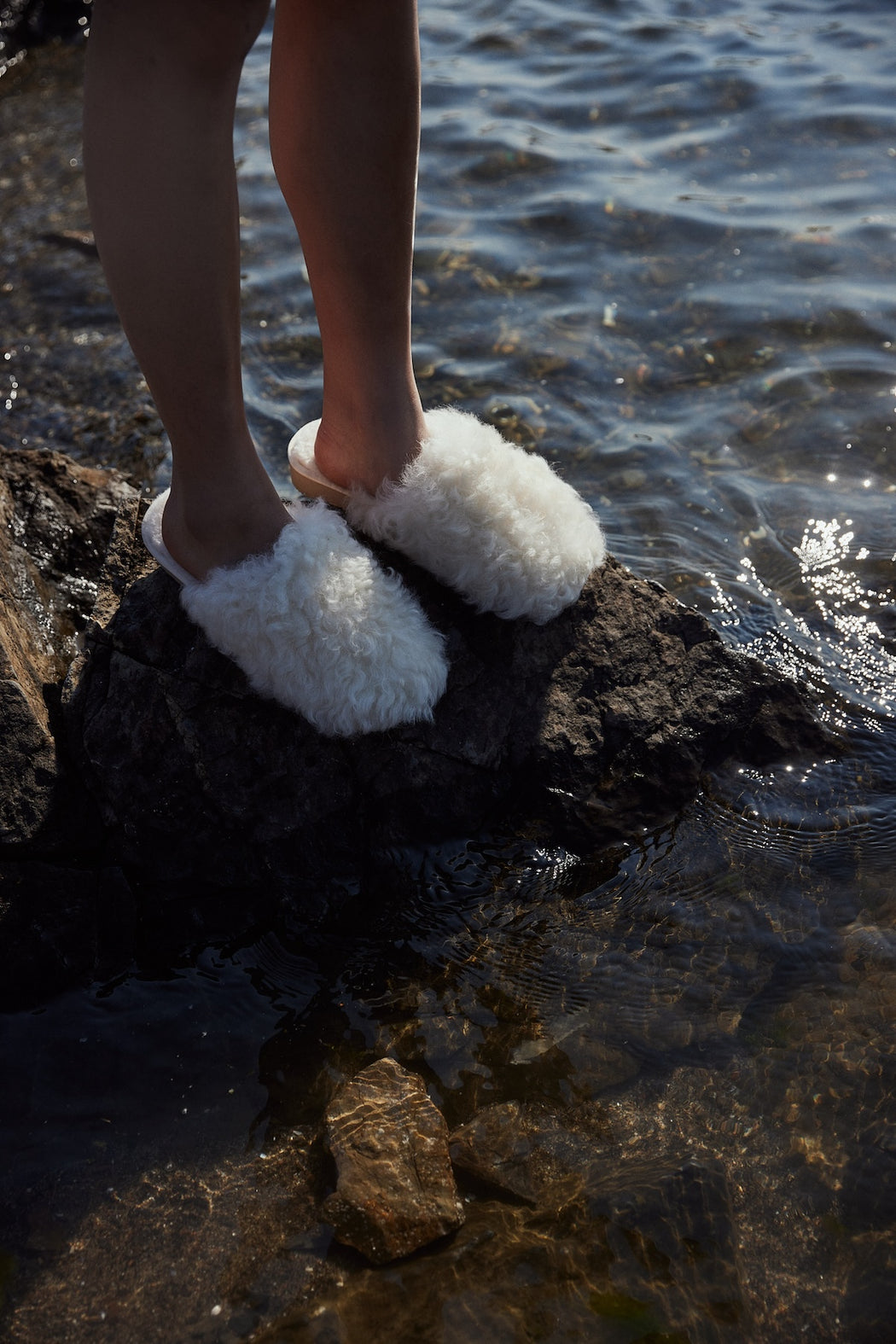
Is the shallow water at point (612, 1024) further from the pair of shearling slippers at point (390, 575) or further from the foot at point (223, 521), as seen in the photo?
the foot at point (223, 521)

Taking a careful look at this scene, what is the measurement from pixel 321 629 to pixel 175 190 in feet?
2.46

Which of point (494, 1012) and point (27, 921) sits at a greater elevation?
point (27, 921)

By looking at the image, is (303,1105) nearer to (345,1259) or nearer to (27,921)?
(345,1259)

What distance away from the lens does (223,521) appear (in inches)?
76.3

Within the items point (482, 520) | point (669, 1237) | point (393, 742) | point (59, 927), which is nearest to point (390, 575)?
point (482, 520)

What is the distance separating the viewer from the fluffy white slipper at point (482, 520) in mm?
2105

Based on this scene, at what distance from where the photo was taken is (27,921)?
1.99 m

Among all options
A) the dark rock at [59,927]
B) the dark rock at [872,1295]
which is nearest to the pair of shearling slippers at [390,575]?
the dark rock at [59,927]

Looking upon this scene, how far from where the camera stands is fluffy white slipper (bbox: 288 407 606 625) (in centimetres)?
211

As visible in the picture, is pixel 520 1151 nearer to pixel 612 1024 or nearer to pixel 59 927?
pixel 612 1024

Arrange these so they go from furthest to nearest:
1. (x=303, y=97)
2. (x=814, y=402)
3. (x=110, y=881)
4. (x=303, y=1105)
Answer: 1. (x=814, y=402)
2. (x=110, y=881)
3. (x=303, y=97)
4. (x=303, y=1105)

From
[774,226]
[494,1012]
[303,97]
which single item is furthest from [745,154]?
[494,1012]

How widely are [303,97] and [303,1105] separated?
1764 mm

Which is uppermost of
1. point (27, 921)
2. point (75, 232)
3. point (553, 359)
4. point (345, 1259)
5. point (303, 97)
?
point (303, 97)
